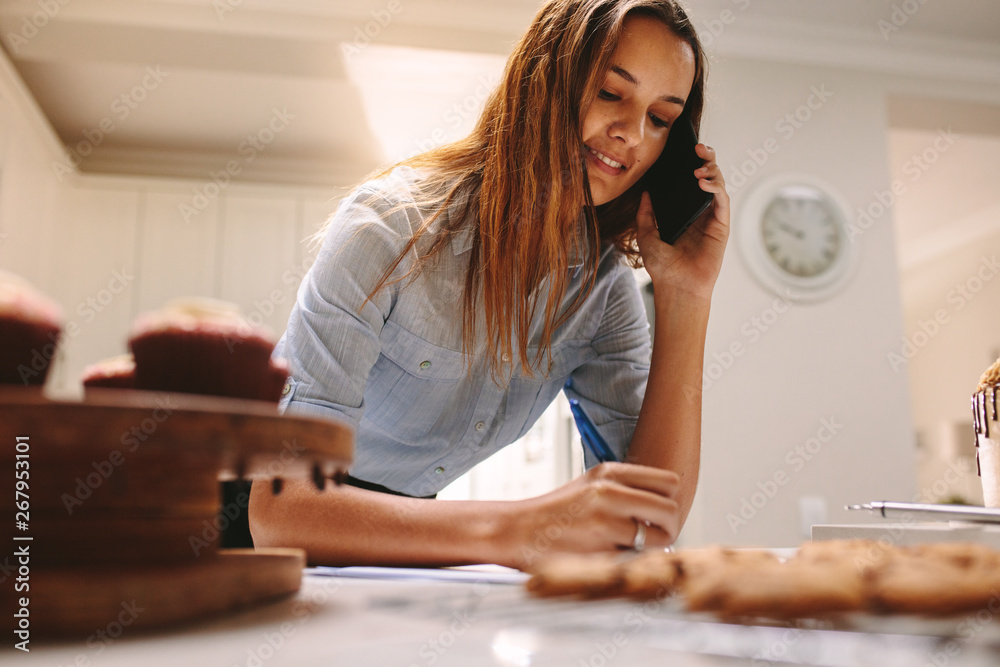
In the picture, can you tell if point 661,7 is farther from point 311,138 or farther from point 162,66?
point 311,138

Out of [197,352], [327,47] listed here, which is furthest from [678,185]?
[327,47]

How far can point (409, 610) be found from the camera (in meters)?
0.35

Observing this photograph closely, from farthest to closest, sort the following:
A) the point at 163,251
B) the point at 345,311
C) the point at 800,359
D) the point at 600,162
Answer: the point at 163,251
the point at 800,359
the point at 600,162
the point at 345,311

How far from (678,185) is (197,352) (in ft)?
3.01

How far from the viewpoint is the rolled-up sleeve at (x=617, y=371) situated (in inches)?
43.6

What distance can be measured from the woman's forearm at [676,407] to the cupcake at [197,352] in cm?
71

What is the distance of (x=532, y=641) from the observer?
0.28 meters

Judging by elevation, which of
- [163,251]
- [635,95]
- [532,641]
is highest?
[163,251]

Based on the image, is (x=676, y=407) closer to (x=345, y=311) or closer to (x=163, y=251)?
(x=345, y=311)

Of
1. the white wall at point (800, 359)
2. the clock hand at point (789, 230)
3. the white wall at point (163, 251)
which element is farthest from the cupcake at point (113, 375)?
the white wall at point (163, 251)

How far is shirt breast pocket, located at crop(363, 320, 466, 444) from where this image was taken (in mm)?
941

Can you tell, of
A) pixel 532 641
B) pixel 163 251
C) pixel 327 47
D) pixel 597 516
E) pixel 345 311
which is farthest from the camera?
pixel 163 251

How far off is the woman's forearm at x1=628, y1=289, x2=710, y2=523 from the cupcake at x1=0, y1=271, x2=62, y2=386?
2.55ft

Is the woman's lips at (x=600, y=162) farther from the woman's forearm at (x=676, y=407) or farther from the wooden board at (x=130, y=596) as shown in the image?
the wooden board at (x=130, y=596)
